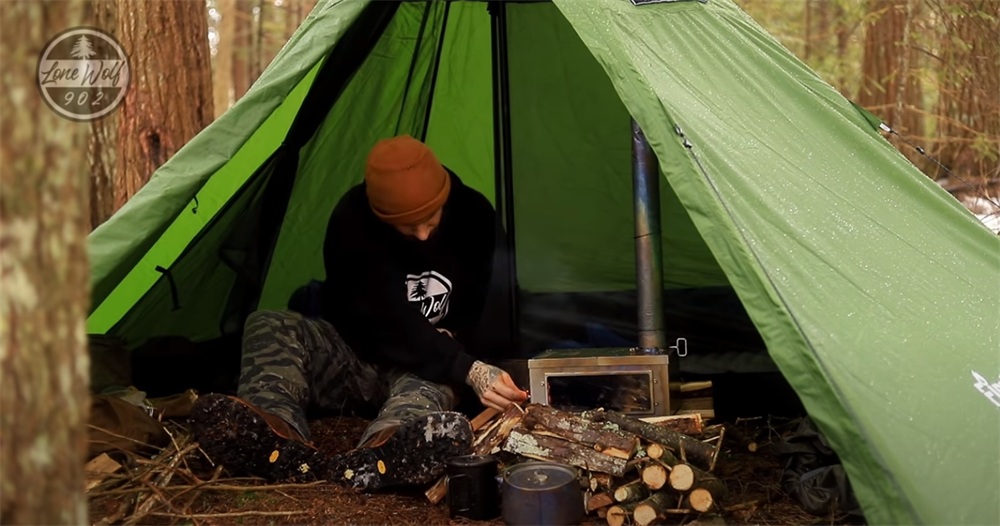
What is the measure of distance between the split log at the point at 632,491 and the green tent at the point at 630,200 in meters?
0.55

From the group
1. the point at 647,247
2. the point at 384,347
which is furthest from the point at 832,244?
the point at 384,347

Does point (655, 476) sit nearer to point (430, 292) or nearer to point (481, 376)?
point (481, 376)

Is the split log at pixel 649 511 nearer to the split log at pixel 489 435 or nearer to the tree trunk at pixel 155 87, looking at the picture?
the split log at pixel 489 435

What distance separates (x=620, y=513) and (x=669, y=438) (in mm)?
275

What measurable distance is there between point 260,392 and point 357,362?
1.61 feet

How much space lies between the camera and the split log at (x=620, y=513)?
276 centimetres

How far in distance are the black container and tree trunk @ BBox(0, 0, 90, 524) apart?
3.89ft

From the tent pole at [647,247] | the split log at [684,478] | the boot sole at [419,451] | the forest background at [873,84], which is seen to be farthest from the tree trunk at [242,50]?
the split log at [684,478]

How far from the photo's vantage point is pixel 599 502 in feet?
9.21

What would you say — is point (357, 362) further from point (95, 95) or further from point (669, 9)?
point (95, 95)

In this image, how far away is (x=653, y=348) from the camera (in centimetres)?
339

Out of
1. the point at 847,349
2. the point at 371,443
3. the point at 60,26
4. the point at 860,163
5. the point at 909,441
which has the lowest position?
the point at 371,443

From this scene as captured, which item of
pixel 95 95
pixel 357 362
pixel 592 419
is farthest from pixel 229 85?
pixel 592 419

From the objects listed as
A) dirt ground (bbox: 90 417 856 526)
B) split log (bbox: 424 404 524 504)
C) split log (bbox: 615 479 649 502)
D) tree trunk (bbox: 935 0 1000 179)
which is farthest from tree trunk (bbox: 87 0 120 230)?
tree trunk (bbox: 935 0 1000 179)
